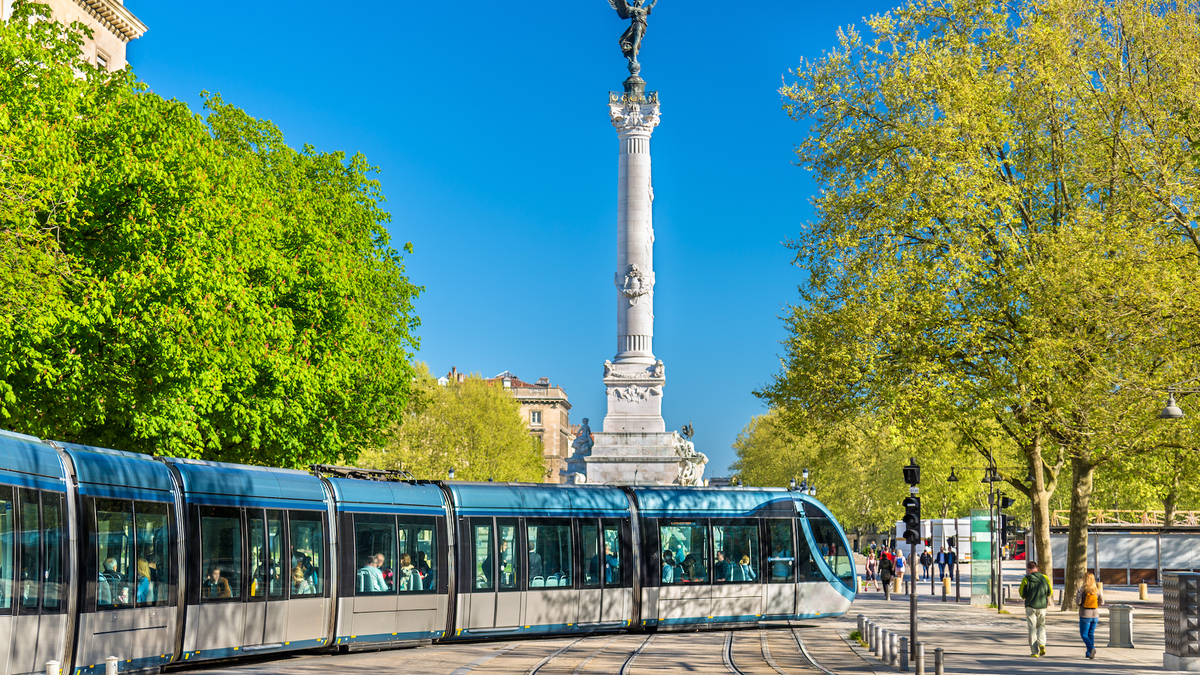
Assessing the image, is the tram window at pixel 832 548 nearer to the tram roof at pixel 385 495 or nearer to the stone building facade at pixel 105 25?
the tram roof at pixel 385 495

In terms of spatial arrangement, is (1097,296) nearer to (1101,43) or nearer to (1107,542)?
(1101,43)

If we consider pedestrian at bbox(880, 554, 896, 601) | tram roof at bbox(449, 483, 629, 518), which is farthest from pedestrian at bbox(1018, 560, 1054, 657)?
tram roof at bbox(449, 483, 629, 518)

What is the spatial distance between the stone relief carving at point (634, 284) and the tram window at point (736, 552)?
3567 centimetres

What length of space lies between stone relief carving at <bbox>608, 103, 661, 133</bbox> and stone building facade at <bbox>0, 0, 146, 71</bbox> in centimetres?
2290

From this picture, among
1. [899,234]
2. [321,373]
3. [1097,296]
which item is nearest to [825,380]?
[899,234]

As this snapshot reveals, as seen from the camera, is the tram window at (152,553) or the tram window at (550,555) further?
the tram window at (550,555)

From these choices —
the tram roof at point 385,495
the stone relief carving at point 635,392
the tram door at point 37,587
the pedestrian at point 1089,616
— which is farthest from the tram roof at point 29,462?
the stone relief carving at point 635,392

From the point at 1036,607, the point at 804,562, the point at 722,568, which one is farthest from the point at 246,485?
the point at 1036,607

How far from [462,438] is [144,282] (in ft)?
198

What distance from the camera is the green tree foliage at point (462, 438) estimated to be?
82875 mm

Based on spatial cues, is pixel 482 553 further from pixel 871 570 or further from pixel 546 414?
pixel 546 414

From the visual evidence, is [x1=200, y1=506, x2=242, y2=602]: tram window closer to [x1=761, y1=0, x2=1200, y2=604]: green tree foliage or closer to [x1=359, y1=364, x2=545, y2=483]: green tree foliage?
[x1=761, y1=0, x2=1200, y2=604]: green tree foliage

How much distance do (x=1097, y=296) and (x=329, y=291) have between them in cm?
1876

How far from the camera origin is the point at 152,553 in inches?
644
